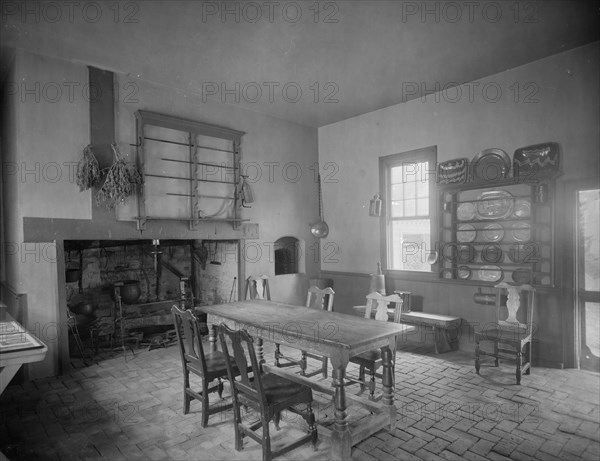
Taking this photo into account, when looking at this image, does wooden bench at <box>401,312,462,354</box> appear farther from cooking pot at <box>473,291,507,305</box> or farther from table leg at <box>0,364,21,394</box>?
table leg at <box>0,364,21,394</box>

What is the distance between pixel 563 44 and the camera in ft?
15.7

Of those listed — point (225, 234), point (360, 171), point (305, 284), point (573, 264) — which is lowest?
point (305, 284)

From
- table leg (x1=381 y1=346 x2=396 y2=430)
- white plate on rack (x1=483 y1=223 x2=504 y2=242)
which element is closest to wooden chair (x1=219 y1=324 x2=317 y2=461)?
table leg (x1=381 y1=346 x2=396 y2=430)

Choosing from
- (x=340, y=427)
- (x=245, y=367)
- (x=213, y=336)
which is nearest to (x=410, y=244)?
→ (x=213, y=336)

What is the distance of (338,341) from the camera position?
10.1 ft

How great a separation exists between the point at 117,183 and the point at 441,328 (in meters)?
5.00

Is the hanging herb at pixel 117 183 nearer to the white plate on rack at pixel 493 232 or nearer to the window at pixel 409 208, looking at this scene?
the window at pixel 409 208

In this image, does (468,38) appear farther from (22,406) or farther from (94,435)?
(22,406)

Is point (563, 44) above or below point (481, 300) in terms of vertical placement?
above

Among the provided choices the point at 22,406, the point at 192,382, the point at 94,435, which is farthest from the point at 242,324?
the point at 22,406

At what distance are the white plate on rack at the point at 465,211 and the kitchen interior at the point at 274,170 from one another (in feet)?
0.11

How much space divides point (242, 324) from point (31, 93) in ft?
13.0

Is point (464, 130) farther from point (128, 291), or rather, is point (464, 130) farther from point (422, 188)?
point (128, 291)

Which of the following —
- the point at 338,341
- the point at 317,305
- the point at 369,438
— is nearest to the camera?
the point at 338,341
